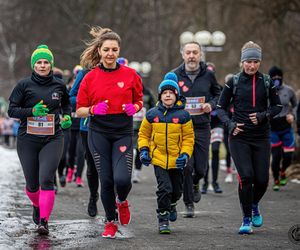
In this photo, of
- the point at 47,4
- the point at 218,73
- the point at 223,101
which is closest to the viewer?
the point at 223,101

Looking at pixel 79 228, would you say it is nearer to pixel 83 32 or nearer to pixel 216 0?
pixel 216 0

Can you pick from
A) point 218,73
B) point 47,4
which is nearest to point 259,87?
point 218,73

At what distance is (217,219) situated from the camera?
36.5 ft

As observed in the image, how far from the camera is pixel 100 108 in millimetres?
9195

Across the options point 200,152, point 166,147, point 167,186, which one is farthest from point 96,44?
point 200,152

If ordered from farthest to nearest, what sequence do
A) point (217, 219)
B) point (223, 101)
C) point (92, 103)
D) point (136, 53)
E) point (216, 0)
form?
point (136, 53) < point (216, 0) < point (217, 219) < point (223, 101) < point (92, 103)

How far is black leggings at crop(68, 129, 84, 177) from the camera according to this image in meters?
15.7

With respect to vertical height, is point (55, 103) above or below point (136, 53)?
below

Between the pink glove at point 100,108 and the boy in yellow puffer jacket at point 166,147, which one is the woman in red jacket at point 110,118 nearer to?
the pink glove at point 100,108

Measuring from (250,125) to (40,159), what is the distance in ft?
7.34

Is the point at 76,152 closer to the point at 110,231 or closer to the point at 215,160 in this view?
the point at 215,160

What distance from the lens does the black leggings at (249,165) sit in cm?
970

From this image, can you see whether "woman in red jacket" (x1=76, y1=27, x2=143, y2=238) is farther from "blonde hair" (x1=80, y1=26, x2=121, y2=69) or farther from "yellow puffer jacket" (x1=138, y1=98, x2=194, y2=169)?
"yellow puffer jacket" (x1=138, y1=98, x2=194, y2=169)

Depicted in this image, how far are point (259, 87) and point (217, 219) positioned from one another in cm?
204
